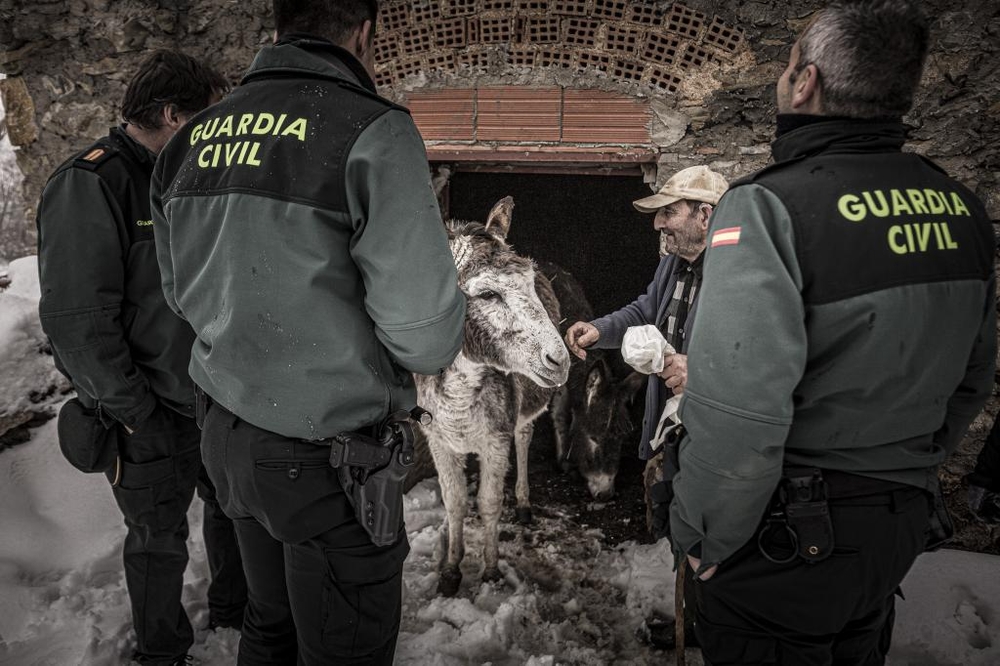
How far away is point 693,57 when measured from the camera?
12.1ft

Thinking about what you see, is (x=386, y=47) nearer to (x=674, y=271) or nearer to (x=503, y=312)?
(x=503, y=312)

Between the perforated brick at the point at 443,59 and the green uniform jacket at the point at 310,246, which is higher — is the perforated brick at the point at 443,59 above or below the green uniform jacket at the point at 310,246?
above

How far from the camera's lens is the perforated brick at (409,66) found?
13.3ft

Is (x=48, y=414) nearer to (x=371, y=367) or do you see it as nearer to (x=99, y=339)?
(x=99, y=339)

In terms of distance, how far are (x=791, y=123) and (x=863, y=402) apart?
871 millimetres

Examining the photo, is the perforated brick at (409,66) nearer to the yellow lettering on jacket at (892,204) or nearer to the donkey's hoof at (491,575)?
the yellow lettering on jacket at (892,204)

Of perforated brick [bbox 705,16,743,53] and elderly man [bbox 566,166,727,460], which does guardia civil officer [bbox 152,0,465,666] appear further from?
perforated brick [bbox 705,16,743,53]

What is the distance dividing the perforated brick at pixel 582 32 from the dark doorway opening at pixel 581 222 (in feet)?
3.00

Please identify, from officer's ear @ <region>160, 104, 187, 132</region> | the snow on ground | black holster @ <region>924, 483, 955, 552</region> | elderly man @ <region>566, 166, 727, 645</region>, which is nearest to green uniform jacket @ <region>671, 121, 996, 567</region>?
black holster @ <region>924, 483, 955, 552</region>

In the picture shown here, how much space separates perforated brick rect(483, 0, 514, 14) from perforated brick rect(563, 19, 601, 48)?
1.26 feet

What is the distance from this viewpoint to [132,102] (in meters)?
2.81

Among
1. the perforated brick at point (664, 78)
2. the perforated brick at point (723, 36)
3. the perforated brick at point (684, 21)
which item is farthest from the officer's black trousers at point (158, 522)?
the perforated brick at point (723, 36)

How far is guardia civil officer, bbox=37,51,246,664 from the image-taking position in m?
2.57

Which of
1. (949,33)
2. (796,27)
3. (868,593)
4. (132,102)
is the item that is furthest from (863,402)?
(132,102)
